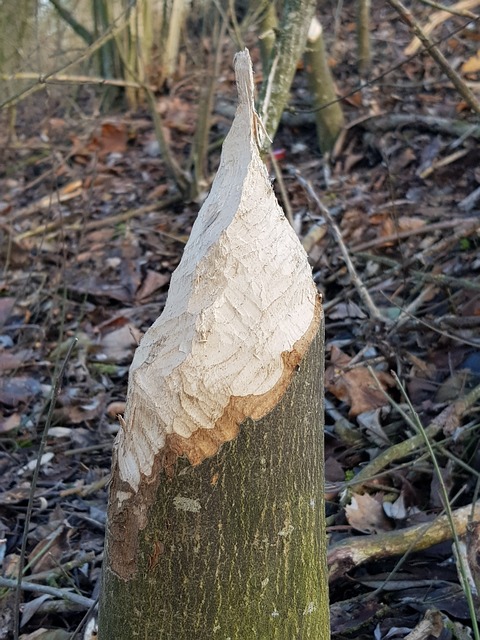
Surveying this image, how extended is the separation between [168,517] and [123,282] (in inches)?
123

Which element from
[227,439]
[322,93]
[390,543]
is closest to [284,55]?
[390,543]

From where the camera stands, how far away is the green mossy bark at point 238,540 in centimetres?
117

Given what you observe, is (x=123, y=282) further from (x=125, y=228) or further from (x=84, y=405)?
(x=84, y=405)

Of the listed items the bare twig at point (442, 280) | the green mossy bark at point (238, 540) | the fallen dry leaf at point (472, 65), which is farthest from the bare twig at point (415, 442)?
the fallen dry leaf at point (472, 65)

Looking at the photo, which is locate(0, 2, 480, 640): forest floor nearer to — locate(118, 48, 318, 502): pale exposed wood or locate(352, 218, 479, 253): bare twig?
locate(352, 218, 479, 253): bare twig

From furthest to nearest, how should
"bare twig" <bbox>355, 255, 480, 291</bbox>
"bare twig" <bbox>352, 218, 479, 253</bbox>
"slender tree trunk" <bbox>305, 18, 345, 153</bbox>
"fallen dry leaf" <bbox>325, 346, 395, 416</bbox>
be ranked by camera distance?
1. "slender tree trunk" <bbox>305, 18, 345, 153</bbox>
2. "bare twig" <bbox>352, 218, 479, 253</bbox>
3. "bare twig" <bbox>355, 255, 480, 291</bbox>
4. "fallen dry leaf" <bbox>325, 346, 395, 416</bbox>

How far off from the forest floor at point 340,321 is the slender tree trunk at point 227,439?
461 millimetres

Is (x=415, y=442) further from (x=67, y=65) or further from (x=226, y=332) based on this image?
(x=67, y=65)

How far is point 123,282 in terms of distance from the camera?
4207mm

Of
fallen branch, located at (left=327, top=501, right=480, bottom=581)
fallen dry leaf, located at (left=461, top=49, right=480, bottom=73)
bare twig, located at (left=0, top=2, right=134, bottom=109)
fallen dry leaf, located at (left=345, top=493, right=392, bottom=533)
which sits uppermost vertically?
bare twig, located at (left=0, top=2, right=134, bottom=109)

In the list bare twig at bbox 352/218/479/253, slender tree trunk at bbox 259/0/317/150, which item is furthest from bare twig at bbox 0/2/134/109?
bare twig at bbox 352/218/479/253

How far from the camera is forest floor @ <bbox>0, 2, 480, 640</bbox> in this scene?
6.28ft

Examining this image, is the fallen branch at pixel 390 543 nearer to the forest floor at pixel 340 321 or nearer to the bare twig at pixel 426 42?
the forest floor at pixel 340 321

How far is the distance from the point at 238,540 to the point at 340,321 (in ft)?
6.72
